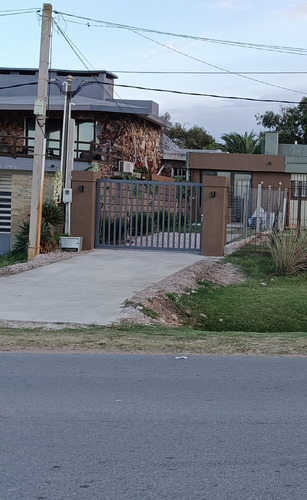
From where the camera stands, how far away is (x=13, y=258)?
22.8m

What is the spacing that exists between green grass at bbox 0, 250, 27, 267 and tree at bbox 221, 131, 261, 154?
30100 mm

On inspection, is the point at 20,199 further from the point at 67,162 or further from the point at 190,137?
the point at 190,137

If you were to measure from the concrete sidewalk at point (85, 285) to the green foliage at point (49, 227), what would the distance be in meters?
1.29

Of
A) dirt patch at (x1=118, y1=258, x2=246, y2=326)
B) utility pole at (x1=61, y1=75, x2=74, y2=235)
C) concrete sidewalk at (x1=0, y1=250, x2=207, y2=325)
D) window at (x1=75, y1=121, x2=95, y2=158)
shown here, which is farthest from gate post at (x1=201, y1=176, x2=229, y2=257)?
window at (x1=75, y1=121, x2=95, y2=158)

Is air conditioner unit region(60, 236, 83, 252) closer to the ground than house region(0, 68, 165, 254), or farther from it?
closer to the ground

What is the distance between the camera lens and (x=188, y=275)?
17.2 metres

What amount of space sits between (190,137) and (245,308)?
6467 cm

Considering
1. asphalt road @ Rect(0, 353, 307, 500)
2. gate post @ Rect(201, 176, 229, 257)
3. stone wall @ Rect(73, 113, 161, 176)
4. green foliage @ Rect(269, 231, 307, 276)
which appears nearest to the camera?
asphalt road @ Rect(0, 353, 307, 500)

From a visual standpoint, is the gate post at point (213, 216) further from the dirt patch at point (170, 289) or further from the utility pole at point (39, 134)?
the utility pole at point (39, 134)

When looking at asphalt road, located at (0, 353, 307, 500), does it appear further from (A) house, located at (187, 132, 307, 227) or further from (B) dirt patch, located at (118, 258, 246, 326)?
(A) house, located at (187, 132, 307, 227)

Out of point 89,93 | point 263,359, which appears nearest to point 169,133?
point 89,93

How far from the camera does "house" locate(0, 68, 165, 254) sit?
3169 cm

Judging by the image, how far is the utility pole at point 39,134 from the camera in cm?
1998

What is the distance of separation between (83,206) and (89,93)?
60.6 feet
